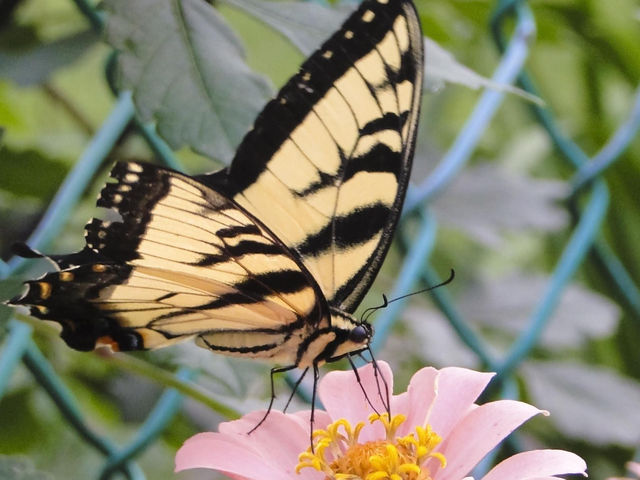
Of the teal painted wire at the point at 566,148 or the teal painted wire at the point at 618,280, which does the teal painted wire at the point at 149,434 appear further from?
the teal painted wire at the point at 618,280

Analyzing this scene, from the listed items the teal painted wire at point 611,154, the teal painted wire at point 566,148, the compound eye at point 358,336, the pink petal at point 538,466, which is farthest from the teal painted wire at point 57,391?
the teal painted wire at point 611,154

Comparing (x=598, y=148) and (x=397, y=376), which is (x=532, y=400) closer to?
(x=397, y=376)

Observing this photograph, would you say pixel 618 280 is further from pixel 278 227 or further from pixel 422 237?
pixel 278 227

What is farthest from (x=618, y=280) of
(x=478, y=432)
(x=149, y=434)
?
(x=478, y=432)

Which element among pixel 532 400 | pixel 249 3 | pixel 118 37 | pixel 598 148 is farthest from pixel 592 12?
pixel 118 37

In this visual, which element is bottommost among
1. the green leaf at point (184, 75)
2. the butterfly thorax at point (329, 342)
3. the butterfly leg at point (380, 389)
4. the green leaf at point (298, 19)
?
the butterfly thorax at point (329, 342)

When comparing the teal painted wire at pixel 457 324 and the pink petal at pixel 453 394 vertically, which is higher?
the pink petal at pixel 453 394

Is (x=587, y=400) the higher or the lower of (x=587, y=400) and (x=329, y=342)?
the lower

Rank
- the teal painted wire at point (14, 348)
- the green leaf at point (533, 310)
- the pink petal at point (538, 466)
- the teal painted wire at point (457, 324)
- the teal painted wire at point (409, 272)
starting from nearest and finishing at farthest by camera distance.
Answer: the pink petal at point (538, 466)
the teal painted wire at point (14, 348)
the teal painted wire at point (409, 272)
the teal painted wire at point (457, 324)
the green leaf at point (533, 310)
